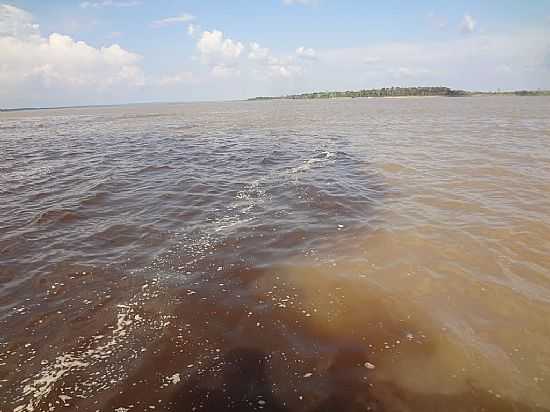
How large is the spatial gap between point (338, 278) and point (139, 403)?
4.22 m

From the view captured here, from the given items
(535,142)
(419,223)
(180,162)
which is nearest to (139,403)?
(419,223)

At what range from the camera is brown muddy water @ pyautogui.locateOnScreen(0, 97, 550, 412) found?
4340 mm

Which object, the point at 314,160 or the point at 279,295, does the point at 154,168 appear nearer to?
the point at 314,160

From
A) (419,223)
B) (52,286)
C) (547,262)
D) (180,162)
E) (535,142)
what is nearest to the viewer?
(52,286)

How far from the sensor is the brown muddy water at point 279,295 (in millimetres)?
4340

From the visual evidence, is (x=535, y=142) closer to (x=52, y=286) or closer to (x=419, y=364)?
(x=419, y=364)

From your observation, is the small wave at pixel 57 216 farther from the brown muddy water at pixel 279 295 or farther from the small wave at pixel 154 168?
the small wave at pixel 154 168

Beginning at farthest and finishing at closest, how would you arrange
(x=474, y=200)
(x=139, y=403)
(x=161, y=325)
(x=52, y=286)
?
(x=474, y=200) → (x=52, y=286) → (x=161, y=325) → (x=139, y=403)

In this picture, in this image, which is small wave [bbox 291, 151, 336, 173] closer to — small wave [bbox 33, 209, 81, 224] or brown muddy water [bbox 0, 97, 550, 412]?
brown muddy water [bbox 0, 97, 550, 412]

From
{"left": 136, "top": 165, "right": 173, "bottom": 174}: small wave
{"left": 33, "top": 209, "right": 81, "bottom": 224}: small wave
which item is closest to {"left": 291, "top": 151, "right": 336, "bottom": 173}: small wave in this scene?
{"left": 136, "top": 165, "right": 173, "bottom": 174}: small wave

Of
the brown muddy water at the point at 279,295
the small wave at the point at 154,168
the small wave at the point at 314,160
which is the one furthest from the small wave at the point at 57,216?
the small wave at the point at 314,160

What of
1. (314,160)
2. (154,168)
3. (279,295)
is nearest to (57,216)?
(154,168)

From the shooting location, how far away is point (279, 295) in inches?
253

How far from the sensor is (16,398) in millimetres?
4172
